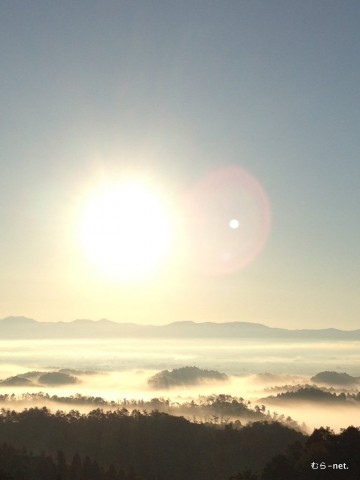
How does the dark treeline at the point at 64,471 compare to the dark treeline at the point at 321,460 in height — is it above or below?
below

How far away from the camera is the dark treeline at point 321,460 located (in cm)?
7338

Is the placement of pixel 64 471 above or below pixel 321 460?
below

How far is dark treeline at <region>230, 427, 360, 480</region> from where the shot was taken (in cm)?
7338

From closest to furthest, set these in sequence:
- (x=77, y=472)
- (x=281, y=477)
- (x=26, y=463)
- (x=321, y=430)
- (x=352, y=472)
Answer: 1. (x=352, y=472)
2. (x=281, y=477)
3. (x=321, y=430)
4. (x=77, y=472)
5. (x=26, y=463)

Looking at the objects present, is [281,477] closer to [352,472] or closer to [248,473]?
[248,473]

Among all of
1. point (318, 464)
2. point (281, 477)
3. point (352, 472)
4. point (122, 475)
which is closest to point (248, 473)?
point (281, 477)

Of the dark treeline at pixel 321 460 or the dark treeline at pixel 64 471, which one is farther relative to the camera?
the dark treeline at pixel 64 471

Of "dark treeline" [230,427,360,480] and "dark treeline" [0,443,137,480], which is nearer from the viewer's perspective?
"dark treeline" [230,427,360,480]

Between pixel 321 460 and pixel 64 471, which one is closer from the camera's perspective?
pixel 321 460

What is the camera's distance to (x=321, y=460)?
Answer: 253ft

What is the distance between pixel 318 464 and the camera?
7556 cm

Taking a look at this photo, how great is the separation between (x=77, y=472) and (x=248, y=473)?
7478 cm

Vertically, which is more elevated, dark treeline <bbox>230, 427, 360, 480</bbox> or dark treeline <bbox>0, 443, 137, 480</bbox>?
dark treeline <bbox>230, 427, 360, 480</bbox>

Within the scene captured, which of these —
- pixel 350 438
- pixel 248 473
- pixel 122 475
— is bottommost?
pixel 122 475
